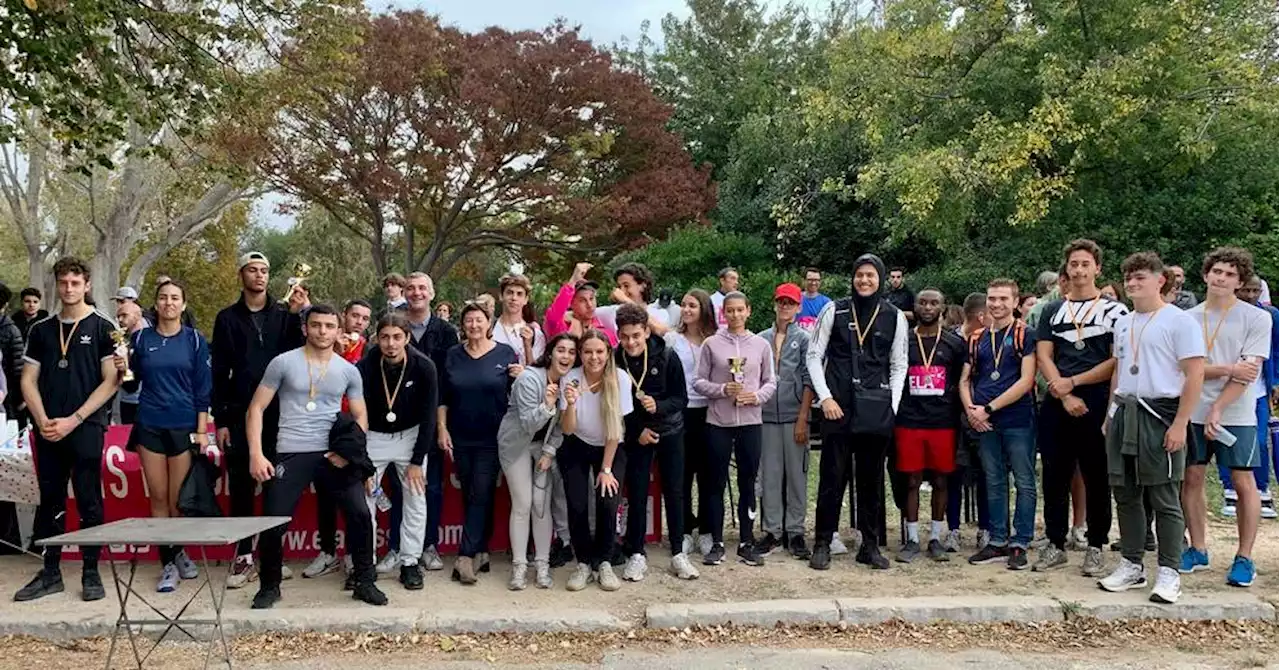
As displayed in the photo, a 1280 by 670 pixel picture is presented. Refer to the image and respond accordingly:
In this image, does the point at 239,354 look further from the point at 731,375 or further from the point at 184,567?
the point at 731,375

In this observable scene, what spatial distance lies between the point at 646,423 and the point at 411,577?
1750mm

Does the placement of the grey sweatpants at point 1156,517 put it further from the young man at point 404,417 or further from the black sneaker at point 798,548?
the young man at point 404,417

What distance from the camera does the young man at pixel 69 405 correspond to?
562cm

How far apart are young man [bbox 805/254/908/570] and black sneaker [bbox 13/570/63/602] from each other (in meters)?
4.78

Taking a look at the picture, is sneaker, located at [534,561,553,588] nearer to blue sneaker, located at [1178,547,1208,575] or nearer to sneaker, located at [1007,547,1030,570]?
sneaker, located at [1007,547,1030,570]

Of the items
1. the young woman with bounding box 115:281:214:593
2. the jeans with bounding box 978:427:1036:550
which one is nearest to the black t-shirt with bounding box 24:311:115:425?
the young woman with bounding box 115:281:214:593

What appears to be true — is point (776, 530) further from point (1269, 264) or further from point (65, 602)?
point (1269, 264)

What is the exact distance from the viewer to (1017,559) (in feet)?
20.4

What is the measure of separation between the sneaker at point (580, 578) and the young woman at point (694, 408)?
2.16 feet

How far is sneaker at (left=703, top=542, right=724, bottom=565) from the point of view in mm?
6352

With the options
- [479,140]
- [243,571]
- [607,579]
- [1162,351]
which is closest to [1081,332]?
[1162,351]

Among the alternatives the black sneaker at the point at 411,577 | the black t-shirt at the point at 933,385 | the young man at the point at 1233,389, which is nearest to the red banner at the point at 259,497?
the black sneaker at the point at 411,577

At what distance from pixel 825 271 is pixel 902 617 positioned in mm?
15900

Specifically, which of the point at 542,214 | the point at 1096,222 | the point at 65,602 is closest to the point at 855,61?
the point at 1096,222
